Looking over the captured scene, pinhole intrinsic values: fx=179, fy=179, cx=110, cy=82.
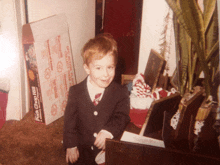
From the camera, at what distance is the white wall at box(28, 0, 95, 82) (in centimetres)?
135

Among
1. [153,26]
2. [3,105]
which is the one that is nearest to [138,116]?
[153,26]

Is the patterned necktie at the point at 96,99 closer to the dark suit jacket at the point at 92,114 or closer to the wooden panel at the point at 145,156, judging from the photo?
the dark suit jacket at the point at 92,114

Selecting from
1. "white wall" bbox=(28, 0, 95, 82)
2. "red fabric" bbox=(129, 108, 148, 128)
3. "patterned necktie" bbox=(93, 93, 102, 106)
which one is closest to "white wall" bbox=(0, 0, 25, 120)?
"white wall" bbox=(28, 0, 95, 82)

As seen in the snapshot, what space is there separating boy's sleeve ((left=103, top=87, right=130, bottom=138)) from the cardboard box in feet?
2.09

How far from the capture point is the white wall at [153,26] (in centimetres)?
147

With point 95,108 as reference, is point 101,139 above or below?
below

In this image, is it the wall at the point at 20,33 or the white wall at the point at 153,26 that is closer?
the wall at the point at 20,33

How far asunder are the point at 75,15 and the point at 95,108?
100 cm

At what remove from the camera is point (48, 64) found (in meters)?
1.34

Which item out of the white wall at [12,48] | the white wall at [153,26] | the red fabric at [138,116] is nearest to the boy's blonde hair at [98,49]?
the red fabric at [138,116]

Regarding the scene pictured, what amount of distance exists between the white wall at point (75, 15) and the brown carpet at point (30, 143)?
59 cm

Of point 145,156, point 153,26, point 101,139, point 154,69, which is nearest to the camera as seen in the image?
point 145,156

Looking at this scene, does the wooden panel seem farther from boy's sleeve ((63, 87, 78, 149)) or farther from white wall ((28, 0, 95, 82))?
white wall ((28, 0, 95, 82))

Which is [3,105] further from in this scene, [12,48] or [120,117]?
[120,117]
